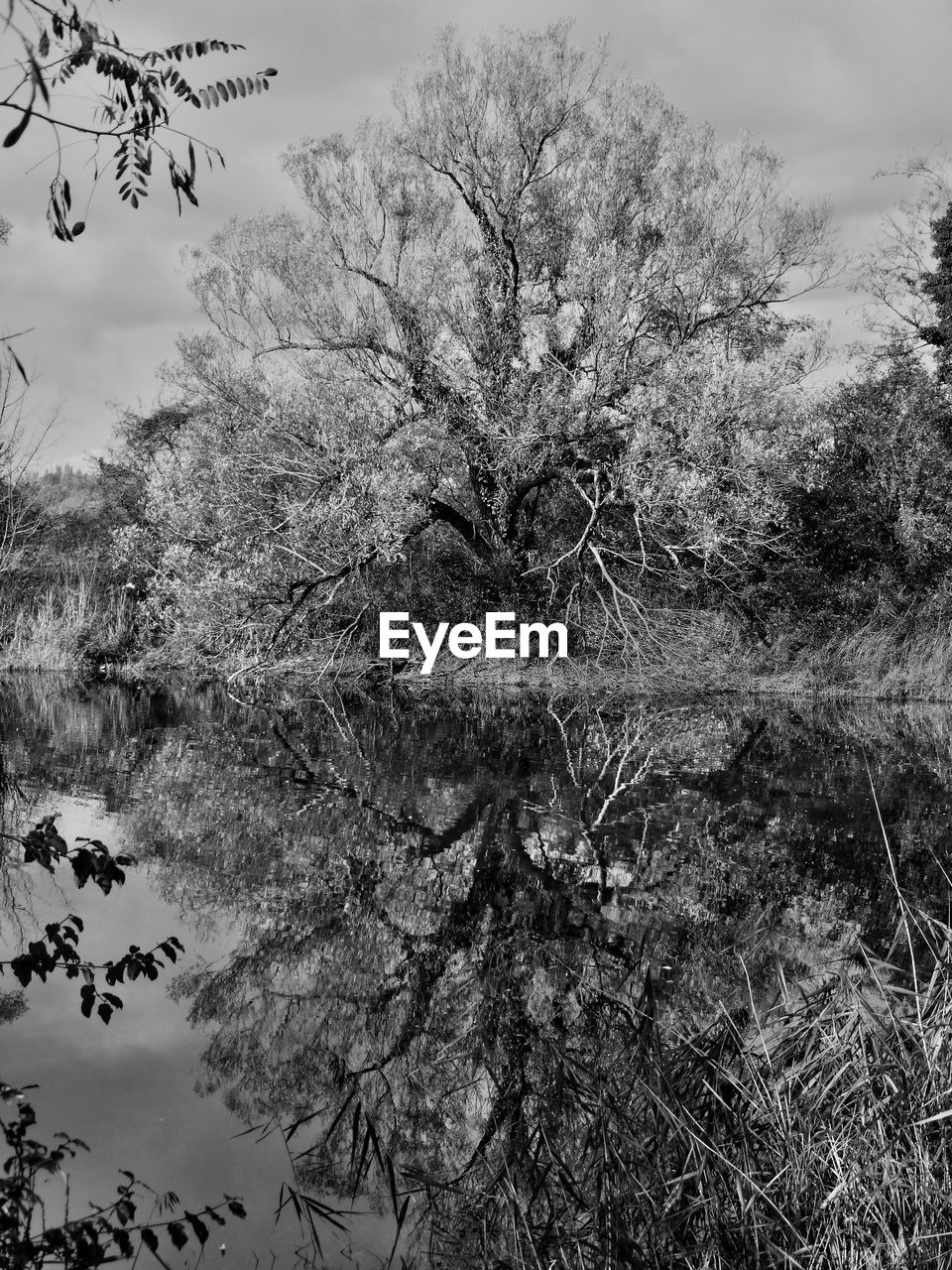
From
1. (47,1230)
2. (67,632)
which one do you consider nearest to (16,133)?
(47,1230)

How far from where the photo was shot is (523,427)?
646 inches

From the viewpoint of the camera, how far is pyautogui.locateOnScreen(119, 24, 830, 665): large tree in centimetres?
1655

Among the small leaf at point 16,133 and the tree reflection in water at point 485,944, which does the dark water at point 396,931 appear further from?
the small leaf at point 16,133

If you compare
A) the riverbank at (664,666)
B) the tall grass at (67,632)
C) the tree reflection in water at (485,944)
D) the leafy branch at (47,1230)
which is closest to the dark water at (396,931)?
the tree reflection in water at (485,944)

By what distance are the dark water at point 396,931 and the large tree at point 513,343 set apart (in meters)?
6.50

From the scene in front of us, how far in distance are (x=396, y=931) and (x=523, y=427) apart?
40.3 ft

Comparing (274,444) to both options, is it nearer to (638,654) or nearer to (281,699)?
(281,699)

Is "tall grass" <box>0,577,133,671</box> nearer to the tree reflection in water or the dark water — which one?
the dark water

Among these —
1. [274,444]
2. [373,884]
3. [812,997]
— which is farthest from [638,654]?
[812,997]

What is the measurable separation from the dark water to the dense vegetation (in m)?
6.27

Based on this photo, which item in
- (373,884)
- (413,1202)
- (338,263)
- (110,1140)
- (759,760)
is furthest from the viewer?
(338,263)

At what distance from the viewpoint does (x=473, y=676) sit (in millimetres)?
17516

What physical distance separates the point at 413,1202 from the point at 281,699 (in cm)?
1289

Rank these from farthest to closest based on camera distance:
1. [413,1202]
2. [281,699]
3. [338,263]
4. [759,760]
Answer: [338,263]
[281,699]
[759,760]
[413,1202]
